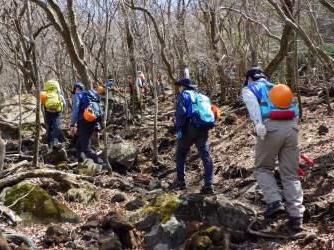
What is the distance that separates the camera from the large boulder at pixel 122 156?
11258 millimetres

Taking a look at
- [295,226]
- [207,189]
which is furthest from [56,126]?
[295,226]

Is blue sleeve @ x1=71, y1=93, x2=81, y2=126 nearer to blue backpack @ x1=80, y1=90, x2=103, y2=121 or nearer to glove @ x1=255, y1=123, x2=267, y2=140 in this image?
blue backpack @ x1=80, y1=90, x2=103, y2=121

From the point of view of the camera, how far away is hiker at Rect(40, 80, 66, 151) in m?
12.3

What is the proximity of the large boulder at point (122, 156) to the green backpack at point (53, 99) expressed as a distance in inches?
68.3

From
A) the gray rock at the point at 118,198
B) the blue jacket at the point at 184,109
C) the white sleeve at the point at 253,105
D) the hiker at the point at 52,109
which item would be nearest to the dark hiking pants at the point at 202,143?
the blue jacket at the point at 184,109

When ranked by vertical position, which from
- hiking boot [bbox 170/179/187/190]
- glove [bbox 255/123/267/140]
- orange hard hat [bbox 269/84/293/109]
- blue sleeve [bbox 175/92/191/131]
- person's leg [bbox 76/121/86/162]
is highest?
orange hard hat [bbox 269/84/293/109]

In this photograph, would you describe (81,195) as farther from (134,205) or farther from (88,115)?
(88,115)

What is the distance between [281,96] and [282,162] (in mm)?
770

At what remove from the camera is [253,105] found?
593 cm

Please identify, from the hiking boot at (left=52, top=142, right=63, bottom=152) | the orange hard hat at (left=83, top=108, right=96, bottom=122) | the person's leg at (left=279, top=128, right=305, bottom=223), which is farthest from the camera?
the hiking boot at (left=52, top=142, right=63, bottom=152)

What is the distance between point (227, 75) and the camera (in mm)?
17781

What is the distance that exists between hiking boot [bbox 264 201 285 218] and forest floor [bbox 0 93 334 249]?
11 centimetres

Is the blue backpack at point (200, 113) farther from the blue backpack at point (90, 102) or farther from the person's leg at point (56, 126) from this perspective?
the person's leg at point (56, 126)

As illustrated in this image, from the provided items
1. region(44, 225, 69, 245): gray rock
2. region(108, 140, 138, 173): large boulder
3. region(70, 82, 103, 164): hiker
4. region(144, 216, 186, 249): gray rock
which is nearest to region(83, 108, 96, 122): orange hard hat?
region(70, 82, 103, 164): hiker
